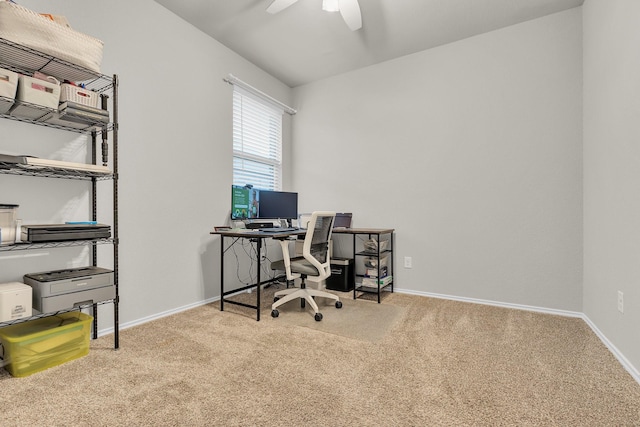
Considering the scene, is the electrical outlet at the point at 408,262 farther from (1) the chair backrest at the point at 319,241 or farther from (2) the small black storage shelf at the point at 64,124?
(2) the small black storage shelf at the point at 64,124

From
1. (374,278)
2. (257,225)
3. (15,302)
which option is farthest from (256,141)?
(15,302)

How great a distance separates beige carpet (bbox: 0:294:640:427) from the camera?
4.39 feet

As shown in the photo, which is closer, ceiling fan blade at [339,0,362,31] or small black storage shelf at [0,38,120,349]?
small black storage shelf at [0,38,120,349]

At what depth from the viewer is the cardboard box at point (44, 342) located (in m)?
1.62

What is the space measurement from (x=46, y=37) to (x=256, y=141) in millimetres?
2163

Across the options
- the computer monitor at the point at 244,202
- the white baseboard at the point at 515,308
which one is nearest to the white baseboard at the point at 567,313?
the white baseboard at the point at 515,308

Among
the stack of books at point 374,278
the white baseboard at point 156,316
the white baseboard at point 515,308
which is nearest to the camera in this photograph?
the white baseboard at point 515,308

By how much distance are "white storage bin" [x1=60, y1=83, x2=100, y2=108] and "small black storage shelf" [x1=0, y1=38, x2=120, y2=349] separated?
0.09 m

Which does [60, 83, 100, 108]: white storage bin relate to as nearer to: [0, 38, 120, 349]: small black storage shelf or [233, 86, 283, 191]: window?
[0, 38, 120, 349]: small black storage shelf


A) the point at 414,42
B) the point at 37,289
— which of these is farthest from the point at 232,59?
the point at 37,289

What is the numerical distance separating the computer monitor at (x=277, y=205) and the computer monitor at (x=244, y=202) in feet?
0.19

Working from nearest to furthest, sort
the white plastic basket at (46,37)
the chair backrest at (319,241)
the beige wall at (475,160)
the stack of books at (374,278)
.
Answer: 1. the white plastic basket at (46,37)
2. the chair backrest at (319,241)
3. the beige wall at (475,160)
4. the stack of books at (374,278)

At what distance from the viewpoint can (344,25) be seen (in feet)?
9.44

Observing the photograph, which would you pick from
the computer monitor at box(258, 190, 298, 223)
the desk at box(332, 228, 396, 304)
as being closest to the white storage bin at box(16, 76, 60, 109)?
the computer monitor at box(258, 190, 298, 223)
